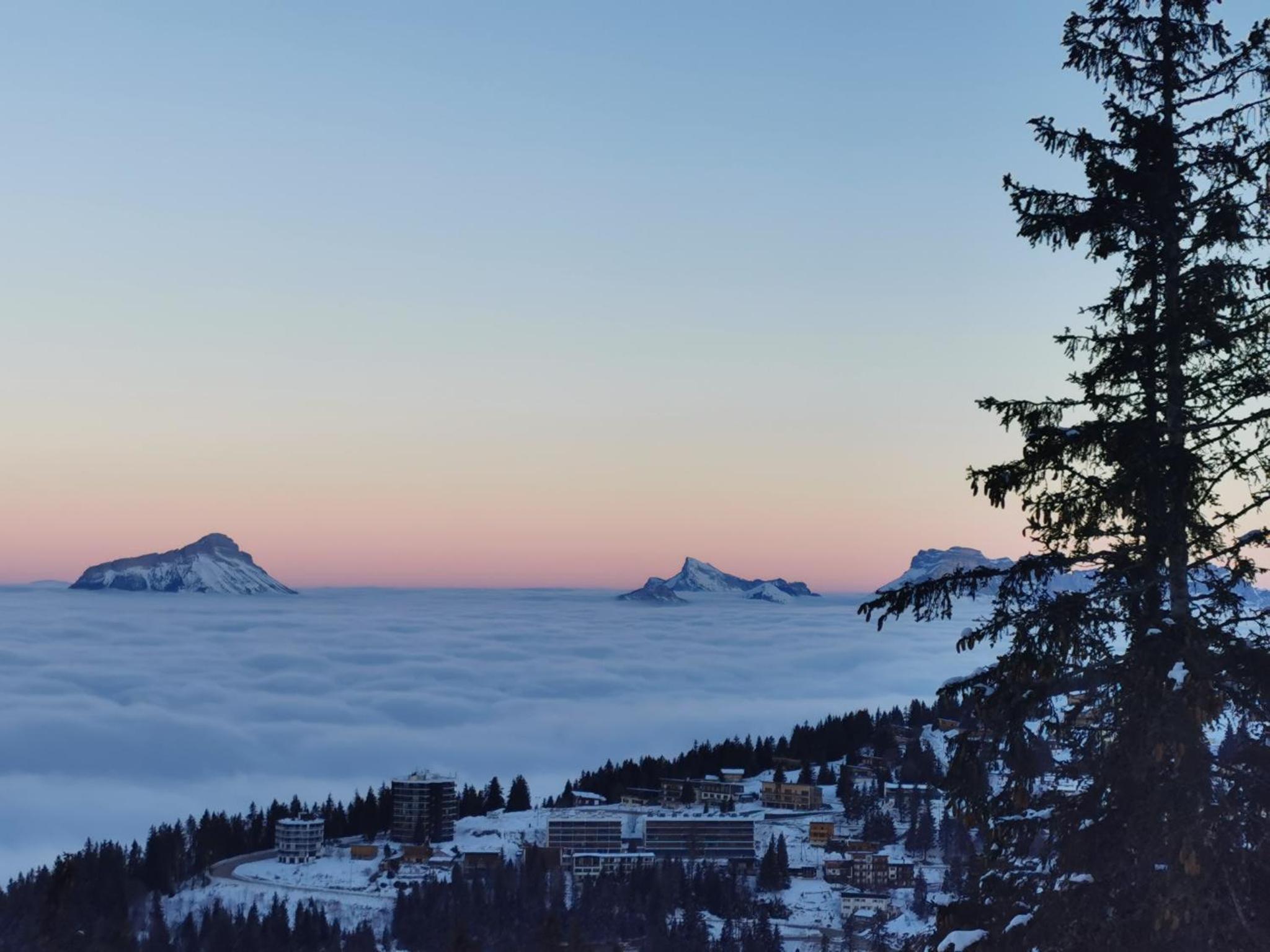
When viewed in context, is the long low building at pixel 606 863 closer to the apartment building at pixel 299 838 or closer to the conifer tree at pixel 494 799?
the apartment building at pixel 299 838

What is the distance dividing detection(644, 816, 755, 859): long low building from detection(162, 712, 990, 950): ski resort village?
21 cm

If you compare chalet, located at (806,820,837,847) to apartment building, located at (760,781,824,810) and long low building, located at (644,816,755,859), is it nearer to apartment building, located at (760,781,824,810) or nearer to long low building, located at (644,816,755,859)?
long low building, located at (644,816,755,859)

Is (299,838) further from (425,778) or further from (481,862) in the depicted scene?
(481,862)

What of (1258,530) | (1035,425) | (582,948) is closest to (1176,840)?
(1258,530)

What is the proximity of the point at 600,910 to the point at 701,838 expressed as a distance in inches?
1556

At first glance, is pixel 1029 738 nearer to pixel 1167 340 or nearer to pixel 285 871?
pixel 1167 340

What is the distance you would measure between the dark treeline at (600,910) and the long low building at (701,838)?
15.0 meters

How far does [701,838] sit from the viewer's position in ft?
477

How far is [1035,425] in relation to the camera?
15.2 meters

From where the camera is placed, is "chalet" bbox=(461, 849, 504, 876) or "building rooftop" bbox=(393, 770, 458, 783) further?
"building rooftop" bbox=(393, 770, 458, 783)

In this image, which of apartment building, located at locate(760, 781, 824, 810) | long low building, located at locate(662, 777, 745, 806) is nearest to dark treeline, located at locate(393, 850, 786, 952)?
apartment building, located at locate(760, 781, 824, 810)

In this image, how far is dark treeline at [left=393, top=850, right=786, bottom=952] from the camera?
94875 mm

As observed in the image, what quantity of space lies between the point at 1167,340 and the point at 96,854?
149 meters

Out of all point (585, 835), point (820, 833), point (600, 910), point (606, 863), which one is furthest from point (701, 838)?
point (600, 910)
